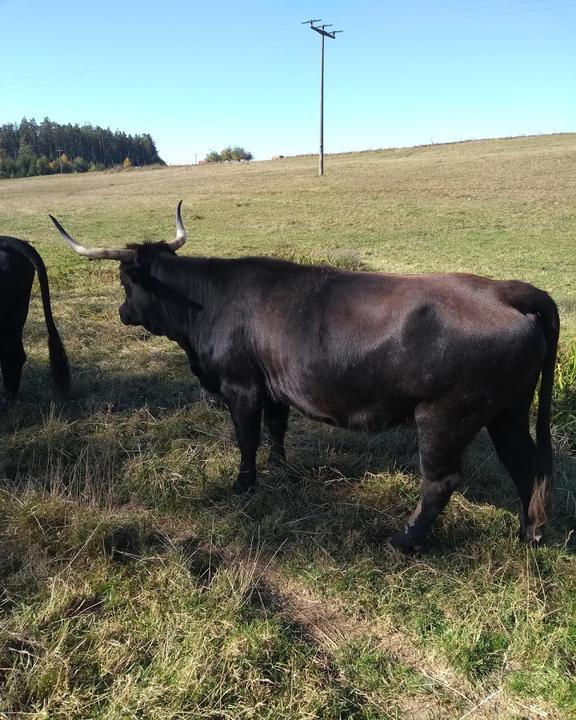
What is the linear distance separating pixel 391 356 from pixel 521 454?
1.17 m

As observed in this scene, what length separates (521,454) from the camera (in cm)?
377

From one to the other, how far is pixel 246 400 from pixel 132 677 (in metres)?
2.02

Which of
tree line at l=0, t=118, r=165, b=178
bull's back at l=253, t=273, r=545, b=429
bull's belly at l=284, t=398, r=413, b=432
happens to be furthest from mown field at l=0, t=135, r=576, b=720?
tree line at l=0, t=118, r=165, b=178

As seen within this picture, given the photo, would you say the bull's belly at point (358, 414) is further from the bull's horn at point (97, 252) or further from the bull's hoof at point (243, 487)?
the bull's horn at point (97, 252)

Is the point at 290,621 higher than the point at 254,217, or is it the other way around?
the point at 254,217

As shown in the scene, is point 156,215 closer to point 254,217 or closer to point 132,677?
point 254,217

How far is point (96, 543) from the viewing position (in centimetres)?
349

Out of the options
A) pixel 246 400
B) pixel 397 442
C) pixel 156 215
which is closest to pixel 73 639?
pixel 246 400

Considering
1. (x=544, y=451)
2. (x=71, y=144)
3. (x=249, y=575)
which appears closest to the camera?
(x=249, y=575)

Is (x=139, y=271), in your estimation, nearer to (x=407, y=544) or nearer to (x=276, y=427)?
(x=276, y=427)

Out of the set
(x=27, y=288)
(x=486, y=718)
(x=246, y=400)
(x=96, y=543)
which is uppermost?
(x=27, y=288)

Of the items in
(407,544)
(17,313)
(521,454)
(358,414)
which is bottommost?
(407,544)

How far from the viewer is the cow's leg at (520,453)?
369 cm

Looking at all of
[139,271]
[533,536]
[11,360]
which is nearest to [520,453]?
[533,536]
